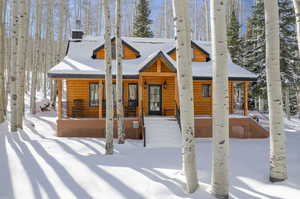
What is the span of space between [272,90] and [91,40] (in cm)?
1256

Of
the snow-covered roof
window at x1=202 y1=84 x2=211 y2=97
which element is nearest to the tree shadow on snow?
the snow-covered roof

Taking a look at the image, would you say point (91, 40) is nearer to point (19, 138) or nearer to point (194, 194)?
point (19, 138)

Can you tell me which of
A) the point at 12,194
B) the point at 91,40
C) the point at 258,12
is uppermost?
the point at 258,12

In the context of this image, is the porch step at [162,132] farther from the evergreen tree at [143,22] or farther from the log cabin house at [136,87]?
the evergreen tree at [143,22]

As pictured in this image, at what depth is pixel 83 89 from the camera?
13.4m

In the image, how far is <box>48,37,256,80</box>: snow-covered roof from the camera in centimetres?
1145

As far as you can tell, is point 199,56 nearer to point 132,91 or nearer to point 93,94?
point 132,91

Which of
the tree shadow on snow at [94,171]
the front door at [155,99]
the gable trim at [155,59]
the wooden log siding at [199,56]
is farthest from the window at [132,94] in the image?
the tree shadow on snow at [94,171]

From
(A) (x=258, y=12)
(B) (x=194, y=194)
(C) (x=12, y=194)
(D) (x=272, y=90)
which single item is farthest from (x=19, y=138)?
(A) (x=258, y=12)

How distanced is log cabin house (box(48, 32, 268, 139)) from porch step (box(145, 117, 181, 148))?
0.49 metres

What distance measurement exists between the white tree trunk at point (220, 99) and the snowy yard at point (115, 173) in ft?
1.38

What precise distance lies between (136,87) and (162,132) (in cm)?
393

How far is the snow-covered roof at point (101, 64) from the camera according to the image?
11445 mm

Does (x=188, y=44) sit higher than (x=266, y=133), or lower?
higher
